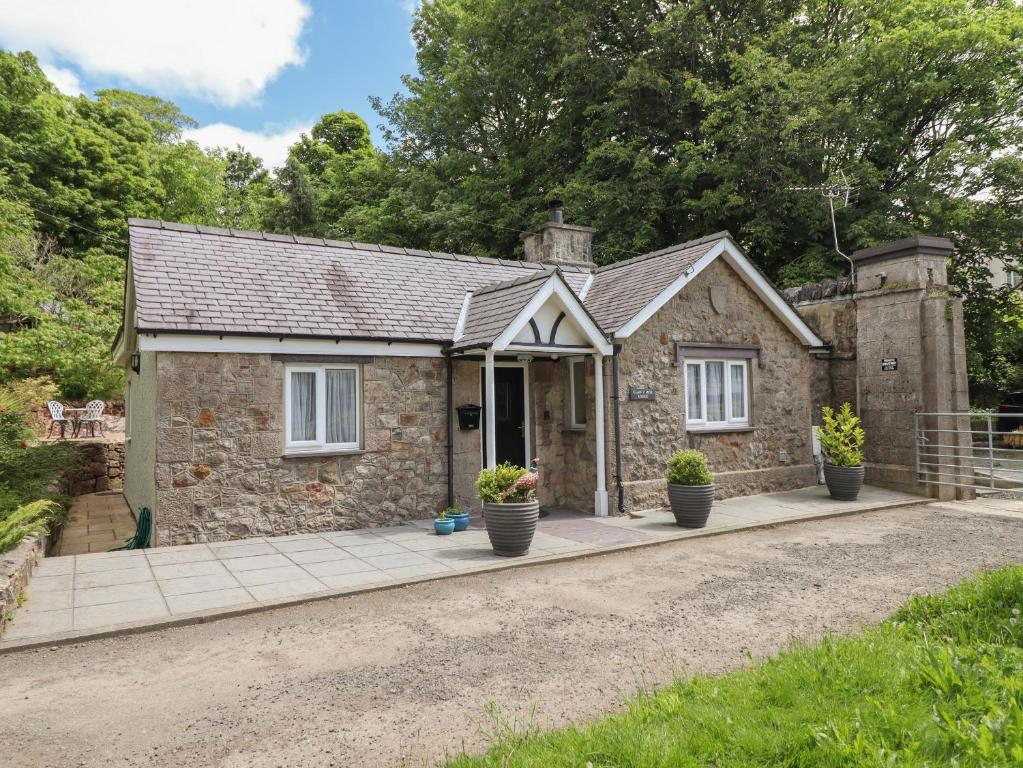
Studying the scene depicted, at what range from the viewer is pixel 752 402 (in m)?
12.4

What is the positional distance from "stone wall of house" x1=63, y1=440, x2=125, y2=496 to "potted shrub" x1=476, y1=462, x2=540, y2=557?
38.5ft

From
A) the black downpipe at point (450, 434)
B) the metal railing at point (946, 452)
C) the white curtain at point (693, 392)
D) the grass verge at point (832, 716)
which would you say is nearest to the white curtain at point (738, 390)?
the white curtain at point (693, 392)

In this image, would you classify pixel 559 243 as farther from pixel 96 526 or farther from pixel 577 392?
pixel 96 526

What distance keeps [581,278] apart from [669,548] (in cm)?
695

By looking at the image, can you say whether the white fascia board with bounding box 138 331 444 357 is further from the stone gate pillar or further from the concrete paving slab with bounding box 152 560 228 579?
the stone gate pillar

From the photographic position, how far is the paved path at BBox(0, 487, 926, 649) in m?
5.89

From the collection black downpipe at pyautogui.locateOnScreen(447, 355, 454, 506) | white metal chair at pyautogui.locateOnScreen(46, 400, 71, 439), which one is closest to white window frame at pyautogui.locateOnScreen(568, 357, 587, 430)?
black downpipe at pyautogui.locateOnScreen(447, 355, 454, 506)

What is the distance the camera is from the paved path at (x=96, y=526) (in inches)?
380

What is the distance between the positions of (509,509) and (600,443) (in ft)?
9.84

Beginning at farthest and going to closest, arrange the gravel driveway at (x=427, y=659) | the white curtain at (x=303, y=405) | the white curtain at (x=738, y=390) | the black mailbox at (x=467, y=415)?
the white curtain at (x=738, y=390), the black mailbox at (x=467, y=415), the white curtain at (x=303, y=405), the gravel driveway at (x=427, y=659)

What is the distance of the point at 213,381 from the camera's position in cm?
884

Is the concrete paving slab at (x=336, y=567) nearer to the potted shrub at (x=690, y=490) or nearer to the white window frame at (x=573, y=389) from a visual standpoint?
the potted shrub at (x=690, y=490)

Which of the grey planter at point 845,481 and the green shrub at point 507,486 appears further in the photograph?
the grey planter at point 845,481

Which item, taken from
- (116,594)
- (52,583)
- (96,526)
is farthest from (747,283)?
(96,526)
